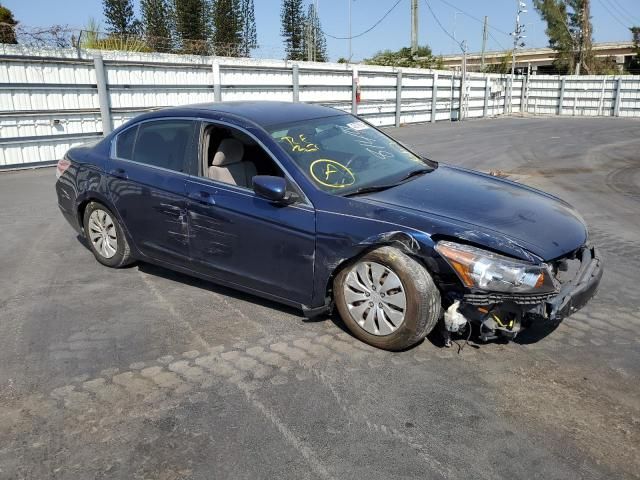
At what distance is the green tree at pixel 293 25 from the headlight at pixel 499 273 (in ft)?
154

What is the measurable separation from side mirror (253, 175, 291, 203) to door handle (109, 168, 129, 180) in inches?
63.5

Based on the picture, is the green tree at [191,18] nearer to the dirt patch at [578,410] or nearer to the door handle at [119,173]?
the door handle at [119,173]

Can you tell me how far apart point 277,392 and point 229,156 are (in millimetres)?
2060

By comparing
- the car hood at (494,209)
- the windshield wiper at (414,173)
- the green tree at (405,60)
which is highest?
the green tree at (405,60)

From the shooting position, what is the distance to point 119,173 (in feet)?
16.1

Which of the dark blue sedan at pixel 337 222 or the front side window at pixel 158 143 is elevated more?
the front side window at pixel 158 143

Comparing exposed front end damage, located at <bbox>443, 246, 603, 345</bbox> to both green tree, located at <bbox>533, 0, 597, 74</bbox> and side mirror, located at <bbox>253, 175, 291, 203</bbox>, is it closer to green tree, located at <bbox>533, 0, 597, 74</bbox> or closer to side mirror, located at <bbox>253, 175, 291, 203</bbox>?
side mirror, located at <bbox>253, 175, 291, 203</bbox>

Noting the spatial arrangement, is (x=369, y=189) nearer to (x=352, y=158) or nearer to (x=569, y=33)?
(x=352, y=158)

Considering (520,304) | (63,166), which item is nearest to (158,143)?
(63,166)

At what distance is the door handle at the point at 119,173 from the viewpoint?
4.85 meters

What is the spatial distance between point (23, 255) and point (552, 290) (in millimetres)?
5325

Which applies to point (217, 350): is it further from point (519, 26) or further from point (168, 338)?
point (519, 26)

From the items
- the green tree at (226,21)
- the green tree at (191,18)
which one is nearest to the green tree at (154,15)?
the green tree at (191,18)

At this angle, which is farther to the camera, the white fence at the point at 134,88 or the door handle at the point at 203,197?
the white fence at the point at 134,88
